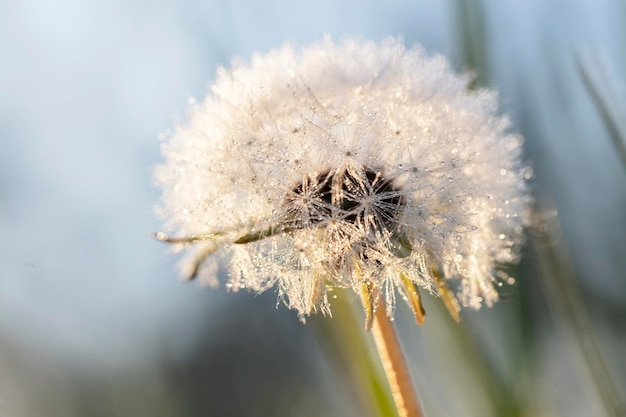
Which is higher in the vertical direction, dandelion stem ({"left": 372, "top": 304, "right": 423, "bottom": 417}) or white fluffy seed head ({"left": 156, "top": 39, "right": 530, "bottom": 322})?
white fluffy seed head ({"left": 156, "top": 39, "right": 530, "bottom": 322})

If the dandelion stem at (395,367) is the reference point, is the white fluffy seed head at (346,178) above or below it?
above

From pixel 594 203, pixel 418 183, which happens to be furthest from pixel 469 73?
pixel 594 203

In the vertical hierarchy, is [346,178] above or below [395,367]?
above
